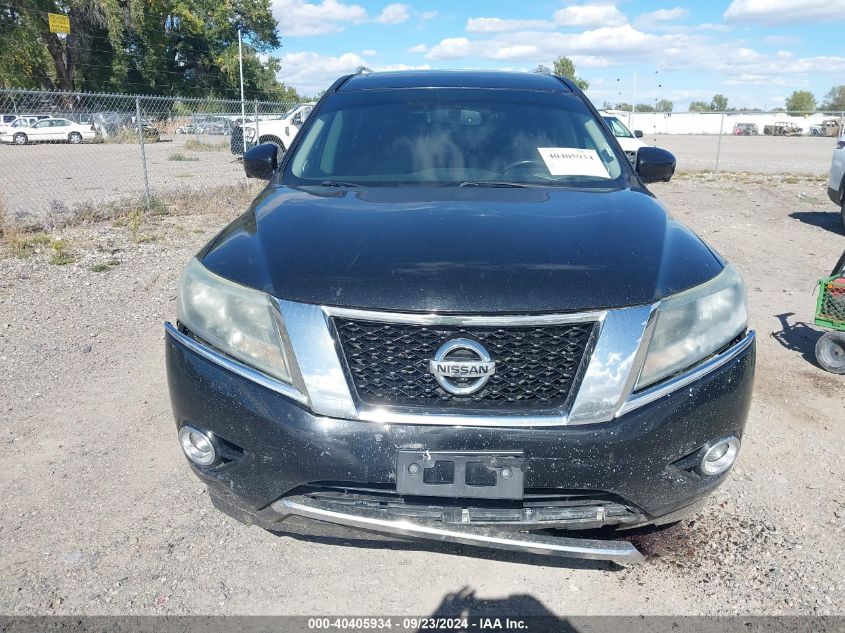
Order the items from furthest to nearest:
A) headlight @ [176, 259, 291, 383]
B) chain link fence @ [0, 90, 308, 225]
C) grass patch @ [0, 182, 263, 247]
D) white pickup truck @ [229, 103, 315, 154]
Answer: white pickup truck @ [229, 103, 315, 154]
chain link fence @ [0, 90, 308, 225]
grass patch @ [0, 182, 263, 247]
headlight @ [176, 259, 291, 383]

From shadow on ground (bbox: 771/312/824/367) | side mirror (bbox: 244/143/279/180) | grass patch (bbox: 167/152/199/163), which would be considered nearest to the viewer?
side mirror (bbox: 244/143/279/180)

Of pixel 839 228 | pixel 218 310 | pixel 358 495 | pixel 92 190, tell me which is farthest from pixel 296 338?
pixel 92 190

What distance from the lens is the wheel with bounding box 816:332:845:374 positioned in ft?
14.6

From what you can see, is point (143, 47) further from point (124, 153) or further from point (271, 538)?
point (271, 538)

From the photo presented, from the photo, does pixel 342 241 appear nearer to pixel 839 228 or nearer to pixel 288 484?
pixel 288 484

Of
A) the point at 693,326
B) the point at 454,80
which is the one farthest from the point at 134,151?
the point at 693,326

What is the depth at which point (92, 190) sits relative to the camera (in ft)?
48.4

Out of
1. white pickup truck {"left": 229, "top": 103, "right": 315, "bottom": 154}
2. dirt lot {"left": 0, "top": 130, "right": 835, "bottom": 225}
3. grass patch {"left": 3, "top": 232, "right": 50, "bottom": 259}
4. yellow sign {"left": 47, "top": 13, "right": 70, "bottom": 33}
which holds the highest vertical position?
yellow sign {"left": 47, "top": 13, "right": 70, "bottom": 33}

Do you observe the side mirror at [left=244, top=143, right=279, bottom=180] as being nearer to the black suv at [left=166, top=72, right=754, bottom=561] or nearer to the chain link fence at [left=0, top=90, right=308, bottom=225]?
the black suv at [left=166, top=72, right=754, bottom=561]

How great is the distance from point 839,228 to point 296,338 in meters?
10.6

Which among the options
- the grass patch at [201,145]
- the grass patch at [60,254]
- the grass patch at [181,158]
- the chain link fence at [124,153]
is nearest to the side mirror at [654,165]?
the grass patch at [60,254]

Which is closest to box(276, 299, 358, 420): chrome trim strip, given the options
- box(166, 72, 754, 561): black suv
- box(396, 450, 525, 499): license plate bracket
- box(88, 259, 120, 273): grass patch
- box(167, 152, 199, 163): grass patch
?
box(166, 72, 754, 561): black suv

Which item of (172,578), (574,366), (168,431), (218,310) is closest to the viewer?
(574,366)

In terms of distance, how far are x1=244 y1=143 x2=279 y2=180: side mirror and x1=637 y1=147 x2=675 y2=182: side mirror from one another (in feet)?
6.74
